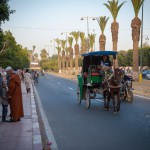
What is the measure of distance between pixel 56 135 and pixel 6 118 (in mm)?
3231

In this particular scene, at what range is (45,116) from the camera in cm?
1299

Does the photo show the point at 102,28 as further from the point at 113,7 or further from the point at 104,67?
the point at 104,67

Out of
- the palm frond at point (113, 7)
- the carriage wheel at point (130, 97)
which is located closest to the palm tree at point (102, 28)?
the palm frond at point (113, 7)

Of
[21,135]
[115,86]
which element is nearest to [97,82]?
[115,86]

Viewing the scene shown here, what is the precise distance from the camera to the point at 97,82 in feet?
50.0

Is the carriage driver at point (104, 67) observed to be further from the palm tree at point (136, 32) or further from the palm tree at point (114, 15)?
the palm tree at point (114, 15)

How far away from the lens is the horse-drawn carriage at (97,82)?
1311cm

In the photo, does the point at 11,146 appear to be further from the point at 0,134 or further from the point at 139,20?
the point at 139,20

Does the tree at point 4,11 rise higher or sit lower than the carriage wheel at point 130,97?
higher

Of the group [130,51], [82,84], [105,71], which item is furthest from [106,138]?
[130,51]

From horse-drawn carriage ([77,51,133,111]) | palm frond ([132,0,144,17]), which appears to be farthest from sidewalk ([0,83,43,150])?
palm frond ([132,0,144,17])

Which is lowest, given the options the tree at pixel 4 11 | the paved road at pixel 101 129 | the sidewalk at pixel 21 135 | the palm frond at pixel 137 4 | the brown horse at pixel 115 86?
the paved road at pixel 101 129

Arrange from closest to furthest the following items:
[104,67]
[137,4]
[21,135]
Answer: [21,135], [104,67], [137,4]

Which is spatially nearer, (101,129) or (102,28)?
(101,129)
